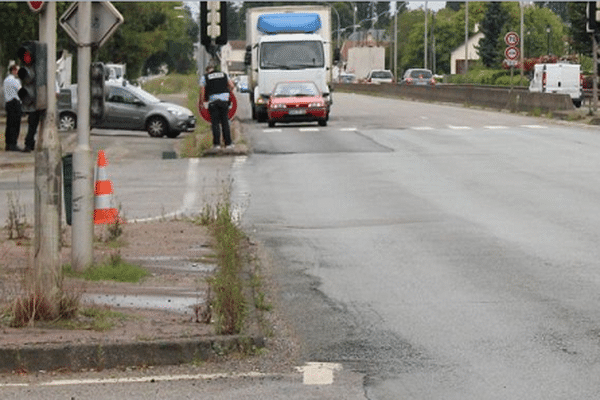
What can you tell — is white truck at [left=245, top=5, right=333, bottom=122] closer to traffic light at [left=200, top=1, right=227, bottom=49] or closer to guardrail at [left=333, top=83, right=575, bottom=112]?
guardrail at [left=333, top=83, right=575, bottom=112]

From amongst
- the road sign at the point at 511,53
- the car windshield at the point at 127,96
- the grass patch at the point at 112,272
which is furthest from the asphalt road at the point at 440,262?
the road sign at the point at 511,53

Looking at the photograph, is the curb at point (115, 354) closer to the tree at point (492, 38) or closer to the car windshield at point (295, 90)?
the car windshield at point (295, 90)

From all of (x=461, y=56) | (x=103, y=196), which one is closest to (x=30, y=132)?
(x=103, y=196)

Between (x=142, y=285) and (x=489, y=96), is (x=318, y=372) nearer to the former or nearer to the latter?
(x=142, y=285)

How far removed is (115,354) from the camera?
31.0 ft

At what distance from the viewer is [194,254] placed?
Answer: 1470 centimetres

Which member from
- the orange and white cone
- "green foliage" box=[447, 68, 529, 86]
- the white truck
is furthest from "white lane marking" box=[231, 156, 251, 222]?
"green foliage" box=[447, 68, 529, 86]

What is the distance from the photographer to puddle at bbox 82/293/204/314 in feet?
37.2

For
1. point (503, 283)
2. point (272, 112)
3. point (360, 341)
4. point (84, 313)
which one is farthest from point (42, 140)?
point (272, 112)

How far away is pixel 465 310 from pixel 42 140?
3315 millimetres

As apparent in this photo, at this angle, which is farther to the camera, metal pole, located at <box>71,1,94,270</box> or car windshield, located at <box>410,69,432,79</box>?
car windshield, located at <box>410,69,432,79</box>

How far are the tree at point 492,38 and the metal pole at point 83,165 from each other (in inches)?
5574

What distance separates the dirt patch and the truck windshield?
2838 centimetres

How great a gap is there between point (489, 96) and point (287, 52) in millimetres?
14021
